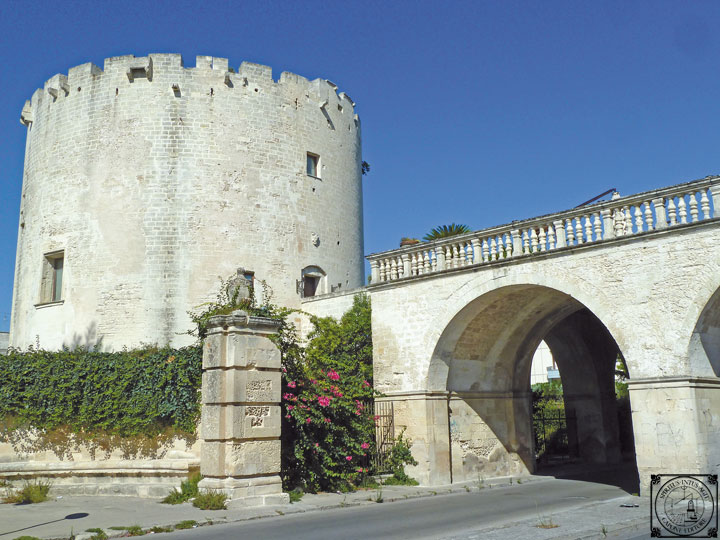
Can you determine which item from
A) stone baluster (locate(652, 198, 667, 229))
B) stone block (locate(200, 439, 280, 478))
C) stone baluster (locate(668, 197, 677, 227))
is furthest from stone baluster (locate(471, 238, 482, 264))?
stone block (locate(200, 439, 280, 478))

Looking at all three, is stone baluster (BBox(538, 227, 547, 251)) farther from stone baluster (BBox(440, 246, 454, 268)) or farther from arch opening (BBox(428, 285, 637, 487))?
stone baluster (BBox(440, 246, 454, 268))

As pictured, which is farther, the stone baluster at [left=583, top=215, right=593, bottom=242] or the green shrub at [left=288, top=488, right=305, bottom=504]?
the stone baluster at [left=583, top=215, right=593, bottom=242]

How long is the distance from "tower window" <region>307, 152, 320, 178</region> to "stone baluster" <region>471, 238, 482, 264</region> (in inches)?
336

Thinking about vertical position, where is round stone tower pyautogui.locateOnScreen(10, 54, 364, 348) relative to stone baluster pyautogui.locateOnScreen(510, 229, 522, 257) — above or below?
above

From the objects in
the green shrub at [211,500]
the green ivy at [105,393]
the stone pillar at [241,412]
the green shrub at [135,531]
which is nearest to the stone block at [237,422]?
the stone pillar at [241,412]

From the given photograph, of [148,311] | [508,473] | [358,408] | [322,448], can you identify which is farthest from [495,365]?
[148,311]

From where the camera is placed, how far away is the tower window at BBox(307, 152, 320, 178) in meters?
22.3

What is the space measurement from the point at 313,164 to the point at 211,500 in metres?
13.7

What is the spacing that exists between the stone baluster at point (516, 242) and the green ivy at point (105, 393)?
695 cm

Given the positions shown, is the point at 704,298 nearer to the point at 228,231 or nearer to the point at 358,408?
the point at 358,408

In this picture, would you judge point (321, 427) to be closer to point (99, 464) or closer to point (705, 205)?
point (99, 464)

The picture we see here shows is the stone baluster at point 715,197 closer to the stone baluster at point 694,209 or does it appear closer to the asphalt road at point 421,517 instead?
the stone baluster at point 694,209

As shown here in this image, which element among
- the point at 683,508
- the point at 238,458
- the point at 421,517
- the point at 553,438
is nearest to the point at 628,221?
the point at 683,508

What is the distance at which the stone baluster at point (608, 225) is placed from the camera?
42.7 feet
